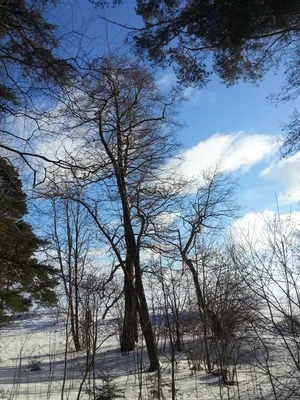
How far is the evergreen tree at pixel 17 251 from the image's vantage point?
18.3 ft

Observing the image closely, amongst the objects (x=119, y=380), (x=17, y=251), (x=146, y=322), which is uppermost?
(x=17, y=251)

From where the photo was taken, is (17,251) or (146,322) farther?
(146,322)

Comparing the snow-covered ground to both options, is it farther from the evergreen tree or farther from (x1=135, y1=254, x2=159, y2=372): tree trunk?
the evergreen tree

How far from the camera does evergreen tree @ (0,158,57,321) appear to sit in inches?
220

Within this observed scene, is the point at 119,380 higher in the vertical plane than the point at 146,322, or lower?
lower

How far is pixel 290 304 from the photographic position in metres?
5.02

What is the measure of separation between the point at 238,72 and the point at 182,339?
372 inches

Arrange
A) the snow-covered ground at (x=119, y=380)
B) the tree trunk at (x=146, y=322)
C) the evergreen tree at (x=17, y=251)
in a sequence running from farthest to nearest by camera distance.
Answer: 1. the tree trunk at (x=146, y=322)
2. the snow-covered ground at (x=119, y=380)
3. the evergreen tree at (x=17, y=251)

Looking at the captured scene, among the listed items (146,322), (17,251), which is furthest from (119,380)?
(17,251)

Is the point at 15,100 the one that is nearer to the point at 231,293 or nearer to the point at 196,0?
the point at 196,0

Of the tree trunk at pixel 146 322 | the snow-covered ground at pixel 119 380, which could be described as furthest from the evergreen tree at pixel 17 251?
the tree trunk at pixel 146 322

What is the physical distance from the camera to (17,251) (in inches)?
261

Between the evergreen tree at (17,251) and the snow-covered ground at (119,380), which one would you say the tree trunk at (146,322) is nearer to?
the snow-covered ground at (119,380)

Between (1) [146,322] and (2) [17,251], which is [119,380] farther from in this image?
(2) [17,251]
